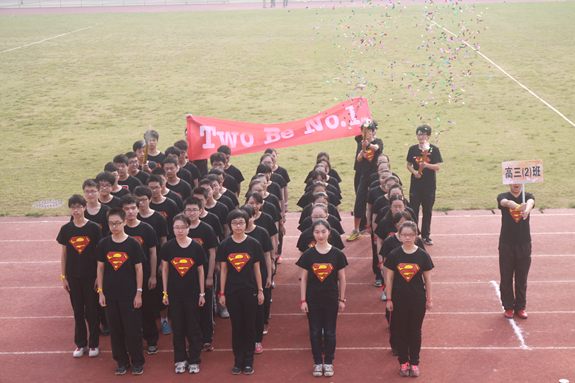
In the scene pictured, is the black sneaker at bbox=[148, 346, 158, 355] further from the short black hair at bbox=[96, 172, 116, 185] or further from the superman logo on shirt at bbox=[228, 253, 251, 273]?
the short black hair at bbox=[96, 172, 116, 185]

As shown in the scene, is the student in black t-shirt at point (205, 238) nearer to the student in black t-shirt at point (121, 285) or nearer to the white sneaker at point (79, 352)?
the student in black t-shirt at point (121, 285)

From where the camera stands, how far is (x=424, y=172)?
10156 mm

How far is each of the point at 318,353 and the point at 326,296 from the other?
2.17 feet

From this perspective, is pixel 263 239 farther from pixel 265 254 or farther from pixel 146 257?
pixel 146 257

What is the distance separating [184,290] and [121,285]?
27.2 inches

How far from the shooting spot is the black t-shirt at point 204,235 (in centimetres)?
687

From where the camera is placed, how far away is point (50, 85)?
89.9ft

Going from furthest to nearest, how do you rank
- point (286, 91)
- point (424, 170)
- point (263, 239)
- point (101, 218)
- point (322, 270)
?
point (286, 91) < point (424, 170) < point (101, 218) < point (263, 239) < point (322, 270)

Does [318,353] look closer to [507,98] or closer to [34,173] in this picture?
[34,173]

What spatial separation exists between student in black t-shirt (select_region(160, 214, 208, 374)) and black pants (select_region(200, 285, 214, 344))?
25 cm

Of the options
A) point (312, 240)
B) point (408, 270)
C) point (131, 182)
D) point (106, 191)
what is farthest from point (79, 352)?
point (408, 270)

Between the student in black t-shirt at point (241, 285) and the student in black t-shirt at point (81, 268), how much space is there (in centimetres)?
158

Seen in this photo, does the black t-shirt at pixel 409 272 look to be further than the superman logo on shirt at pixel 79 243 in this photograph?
No

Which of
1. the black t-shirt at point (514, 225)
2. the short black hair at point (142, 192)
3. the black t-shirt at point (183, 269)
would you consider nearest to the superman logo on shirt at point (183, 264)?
the black t-shirt at point (183, 269)
